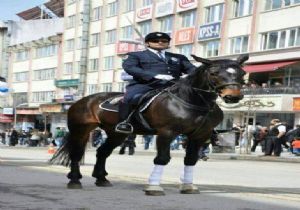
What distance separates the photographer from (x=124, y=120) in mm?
8648

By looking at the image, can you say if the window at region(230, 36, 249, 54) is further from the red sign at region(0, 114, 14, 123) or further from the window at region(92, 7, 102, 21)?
the red sign at region(0, 114, 14, 123)

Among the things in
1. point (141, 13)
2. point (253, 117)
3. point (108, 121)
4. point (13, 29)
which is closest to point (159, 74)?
point (108, 121)

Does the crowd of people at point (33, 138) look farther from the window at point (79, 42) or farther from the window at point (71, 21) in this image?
the window at point (71, 21)

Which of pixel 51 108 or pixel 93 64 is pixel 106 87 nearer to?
pixel 93 64

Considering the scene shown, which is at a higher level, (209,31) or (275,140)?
(209,31)

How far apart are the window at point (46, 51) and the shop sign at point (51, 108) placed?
8516 mm

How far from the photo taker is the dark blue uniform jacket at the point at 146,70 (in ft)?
27.8

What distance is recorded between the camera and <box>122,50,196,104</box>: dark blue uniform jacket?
8477 millimetres

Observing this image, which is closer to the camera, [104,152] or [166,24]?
[104,152]

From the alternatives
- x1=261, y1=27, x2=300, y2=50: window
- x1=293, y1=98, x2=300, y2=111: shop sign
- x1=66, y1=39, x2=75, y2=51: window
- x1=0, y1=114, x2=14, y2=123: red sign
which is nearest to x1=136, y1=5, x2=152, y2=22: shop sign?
x1=66, y1=39, x2=75, y2=51: window

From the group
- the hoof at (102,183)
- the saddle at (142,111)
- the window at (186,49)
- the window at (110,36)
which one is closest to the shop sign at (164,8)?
the window at (186,49)

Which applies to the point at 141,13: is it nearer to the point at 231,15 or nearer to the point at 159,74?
the point at 231,15

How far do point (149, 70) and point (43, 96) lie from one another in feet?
267

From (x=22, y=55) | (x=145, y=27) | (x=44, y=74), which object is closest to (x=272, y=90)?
(x=145, y=27)
